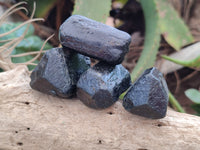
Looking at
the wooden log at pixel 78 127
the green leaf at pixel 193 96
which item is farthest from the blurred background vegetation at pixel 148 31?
the wooden log at pixel 78 127

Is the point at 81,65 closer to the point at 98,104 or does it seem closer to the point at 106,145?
the point at 98,104

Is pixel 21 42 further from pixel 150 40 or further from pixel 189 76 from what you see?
pixel 189 76

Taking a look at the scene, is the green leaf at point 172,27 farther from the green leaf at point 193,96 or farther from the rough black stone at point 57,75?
the rough black stone at point 57,75

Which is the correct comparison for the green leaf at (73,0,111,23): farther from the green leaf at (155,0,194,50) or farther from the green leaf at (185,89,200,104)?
the green leaf at (185,89,200,104)

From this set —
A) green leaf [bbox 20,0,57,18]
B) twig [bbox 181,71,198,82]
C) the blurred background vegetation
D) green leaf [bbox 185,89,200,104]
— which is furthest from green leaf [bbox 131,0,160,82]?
green leaf [bbox 20,0,57,18]

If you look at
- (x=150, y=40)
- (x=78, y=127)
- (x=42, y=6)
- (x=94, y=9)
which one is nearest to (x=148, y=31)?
(x=150, y=40)
